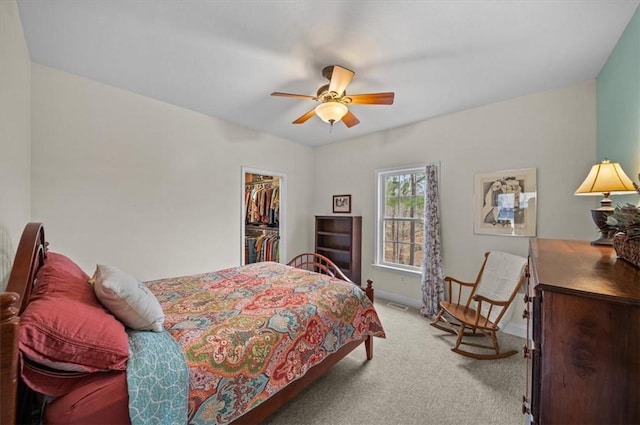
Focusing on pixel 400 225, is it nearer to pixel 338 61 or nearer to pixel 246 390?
pixel 338 61

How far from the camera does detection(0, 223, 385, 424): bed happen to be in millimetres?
892

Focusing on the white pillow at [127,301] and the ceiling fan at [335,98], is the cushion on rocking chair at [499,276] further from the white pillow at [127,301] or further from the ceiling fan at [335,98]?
the white pillow at [127,301]

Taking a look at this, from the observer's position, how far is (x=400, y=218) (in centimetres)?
393

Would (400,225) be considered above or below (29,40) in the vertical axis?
below

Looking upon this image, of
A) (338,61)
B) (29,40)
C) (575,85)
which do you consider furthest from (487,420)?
(29,40)

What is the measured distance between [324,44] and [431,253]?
268cm

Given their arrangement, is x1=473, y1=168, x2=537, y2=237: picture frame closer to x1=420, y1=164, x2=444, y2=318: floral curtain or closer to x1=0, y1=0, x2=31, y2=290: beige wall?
x1=420, y1=164, x2=444, y2=318: floral curtain

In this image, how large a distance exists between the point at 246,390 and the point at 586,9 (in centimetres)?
307

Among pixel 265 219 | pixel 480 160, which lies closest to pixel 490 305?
pixel 480 160

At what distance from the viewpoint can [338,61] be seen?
86.0 inches

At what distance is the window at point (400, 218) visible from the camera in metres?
3.75

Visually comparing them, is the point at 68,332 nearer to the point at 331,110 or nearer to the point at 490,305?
the point at 331,110

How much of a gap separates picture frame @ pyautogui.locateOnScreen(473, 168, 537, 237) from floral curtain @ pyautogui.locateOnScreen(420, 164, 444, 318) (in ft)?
1.49

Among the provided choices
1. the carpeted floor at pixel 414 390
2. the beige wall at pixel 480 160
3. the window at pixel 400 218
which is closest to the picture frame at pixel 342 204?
the beige wall at pixel 480 160
